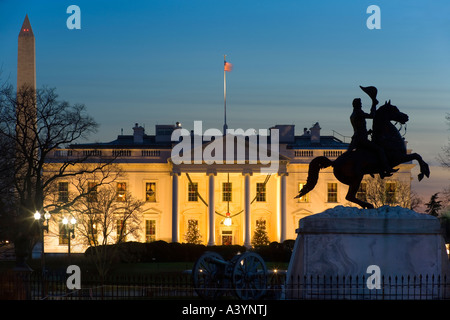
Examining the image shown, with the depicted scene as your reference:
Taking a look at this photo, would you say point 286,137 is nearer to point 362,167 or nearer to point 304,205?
point 304,205

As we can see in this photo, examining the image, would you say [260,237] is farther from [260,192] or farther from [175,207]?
[175,207]

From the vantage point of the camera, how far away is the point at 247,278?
26203 millimetres

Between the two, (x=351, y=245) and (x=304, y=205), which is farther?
(x=304, y=205)

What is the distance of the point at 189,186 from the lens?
275ft

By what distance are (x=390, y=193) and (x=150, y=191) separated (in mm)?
21416

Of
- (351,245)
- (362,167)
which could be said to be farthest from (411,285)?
(362,167)

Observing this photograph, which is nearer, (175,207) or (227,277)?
(227,277)

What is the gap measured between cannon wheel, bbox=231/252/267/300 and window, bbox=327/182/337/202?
57.4m

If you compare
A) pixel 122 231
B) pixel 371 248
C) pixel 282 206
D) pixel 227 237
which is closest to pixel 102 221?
pixel 122 231

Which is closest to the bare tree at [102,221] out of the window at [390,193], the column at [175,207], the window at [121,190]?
the window at [121,190]

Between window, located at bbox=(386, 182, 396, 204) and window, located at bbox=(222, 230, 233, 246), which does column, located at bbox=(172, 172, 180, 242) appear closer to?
window, located at bbox=(222, 230, 233, 246)

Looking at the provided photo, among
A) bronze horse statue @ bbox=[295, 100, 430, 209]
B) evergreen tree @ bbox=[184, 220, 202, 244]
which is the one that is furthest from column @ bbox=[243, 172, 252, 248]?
bronze horse statue @ bbox=[295, 100, 430, 209]
